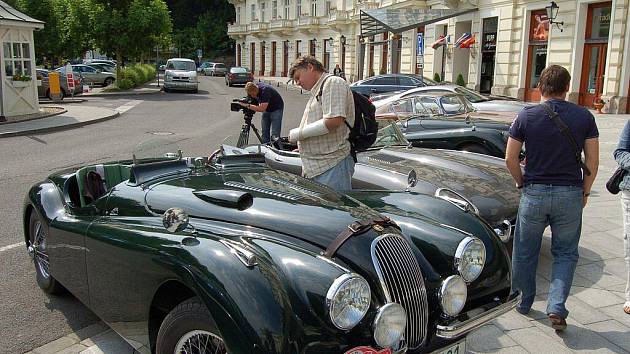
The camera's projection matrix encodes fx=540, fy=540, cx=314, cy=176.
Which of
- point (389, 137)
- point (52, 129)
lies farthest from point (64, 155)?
point (389, 137)

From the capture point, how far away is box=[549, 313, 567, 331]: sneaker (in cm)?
374

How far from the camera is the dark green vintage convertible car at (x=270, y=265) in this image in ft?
7.94

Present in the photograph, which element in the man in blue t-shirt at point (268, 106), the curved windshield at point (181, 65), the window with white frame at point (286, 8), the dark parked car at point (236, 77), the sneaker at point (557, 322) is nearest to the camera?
the sneaker at point (557, 322)

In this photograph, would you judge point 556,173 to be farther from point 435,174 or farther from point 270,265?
point 270,265

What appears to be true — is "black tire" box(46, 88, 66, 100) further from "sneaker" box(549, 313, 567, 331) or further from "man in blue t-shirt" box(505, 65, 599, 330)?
"sneaker" box(549, 313, 567, 331)

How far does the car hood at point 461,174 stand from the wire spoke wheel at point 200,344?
2.92 meters

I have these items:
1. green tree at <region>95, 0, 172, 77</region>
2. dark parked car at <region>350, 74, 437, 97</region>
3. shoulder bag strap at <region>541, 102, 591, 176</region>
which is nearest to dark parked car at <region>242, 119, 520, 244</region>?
shoulder bag strap at <region>541, 102, 591, 176</region>

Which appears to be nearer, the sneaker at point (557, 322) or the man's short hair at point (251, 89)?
the sneaker at point (557, 322)

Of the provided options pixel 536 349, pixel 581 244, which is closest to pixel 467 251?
pixel 536 349

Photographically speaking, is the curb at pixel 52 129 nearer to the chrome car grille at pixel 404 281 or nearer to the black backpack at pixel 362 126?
the black backpack at pixel 362 126

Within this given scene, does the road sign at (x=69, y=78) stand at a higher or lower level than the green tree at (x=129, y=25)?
lower

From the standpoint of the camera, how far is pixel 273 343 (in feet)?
→ 7.57

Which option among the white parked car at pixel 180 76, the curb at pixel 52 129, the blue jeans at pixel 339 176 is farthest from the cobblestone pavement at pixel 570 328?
the white parked car at pixel 180 76

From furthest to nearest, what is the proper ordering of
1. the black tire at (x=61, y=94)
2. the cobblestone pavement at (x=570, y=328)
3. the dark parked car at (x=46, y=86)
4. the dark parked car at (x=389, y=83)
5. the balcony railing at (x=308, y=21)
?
the balcony railing at (x=308, y=21) < the dark parked car at (x=46, y=86) < the black tire at (x=61, y=94) < the dark parked car at (x=389, y=83) < the cobblestone pavement at (x=570, y=328)
